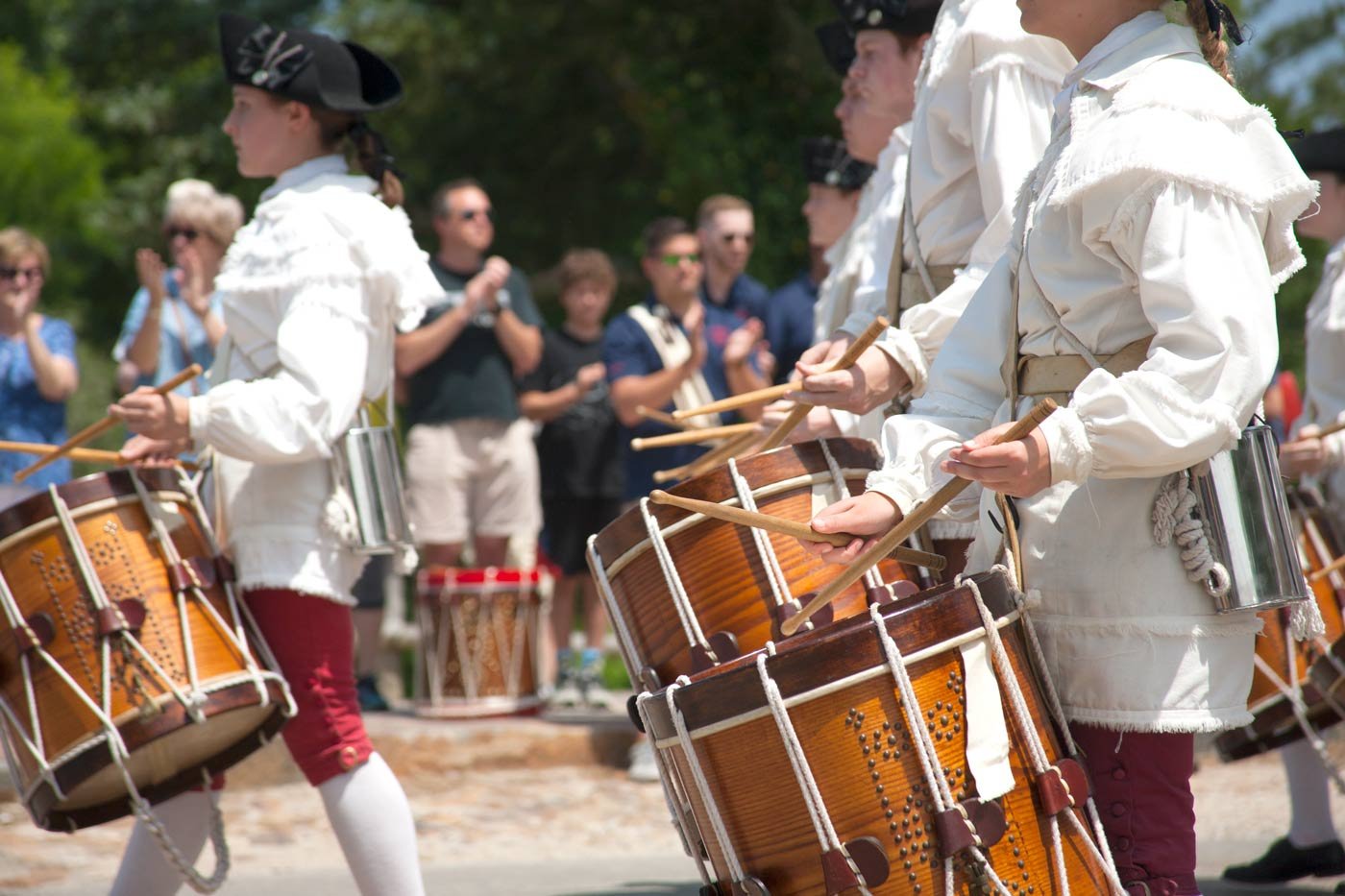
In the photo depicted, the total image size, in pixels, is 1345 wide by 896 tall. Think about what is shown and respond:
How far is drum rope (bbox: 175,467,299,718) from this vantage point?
3.14m

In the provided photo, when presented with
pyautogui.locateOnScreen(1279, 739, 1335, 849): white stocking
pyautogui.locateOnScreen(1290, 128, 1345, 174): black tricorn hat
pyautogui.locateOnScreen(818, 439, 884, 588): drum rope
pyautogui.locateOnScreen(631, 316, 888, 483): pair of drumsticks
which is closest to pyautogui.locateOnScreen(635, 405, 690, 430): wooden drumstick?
pyautogui.locateOnScreen(631, 316, 888, 483): pair of drumsticks

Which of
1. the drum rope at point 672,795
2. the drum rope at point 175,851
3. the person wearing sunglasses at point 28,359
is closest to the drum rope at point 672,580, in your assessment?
the drum rope at point 672,795

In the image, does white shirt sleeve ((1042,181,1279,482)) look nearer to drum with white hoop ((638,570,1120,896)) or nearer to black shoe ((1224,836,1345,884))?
drum with white hoop ((638,570,1120,896))

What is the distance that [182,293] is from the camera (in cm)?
574

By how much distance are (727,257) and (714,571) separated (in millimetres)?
4036

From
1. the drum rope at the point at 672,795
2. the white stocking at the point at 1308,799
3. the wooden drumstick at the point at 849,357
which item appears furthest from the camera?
the white stocking at the point at 1308,799

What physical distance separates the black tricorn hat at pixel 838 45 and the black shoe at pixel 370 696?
337cm

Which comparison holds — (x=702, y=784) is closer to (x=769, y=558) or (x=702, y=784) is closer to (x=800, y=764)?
(x=800, y=764)

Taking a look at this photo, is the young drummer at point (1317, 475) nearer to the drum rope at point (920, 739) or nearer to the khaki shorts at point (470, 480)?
the drum rope at point (920, 739)

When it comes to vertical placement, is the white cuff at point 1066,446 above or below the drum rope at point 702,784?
above

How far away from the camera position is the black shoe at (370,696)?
6.36 metres

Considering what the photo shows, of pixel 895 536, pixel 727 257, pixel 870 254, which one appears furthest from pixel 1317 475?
pixel 727 257

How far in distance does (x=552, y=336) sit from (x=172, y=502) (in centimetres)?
386

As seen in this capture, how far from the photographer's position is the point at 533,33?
15.0 m
